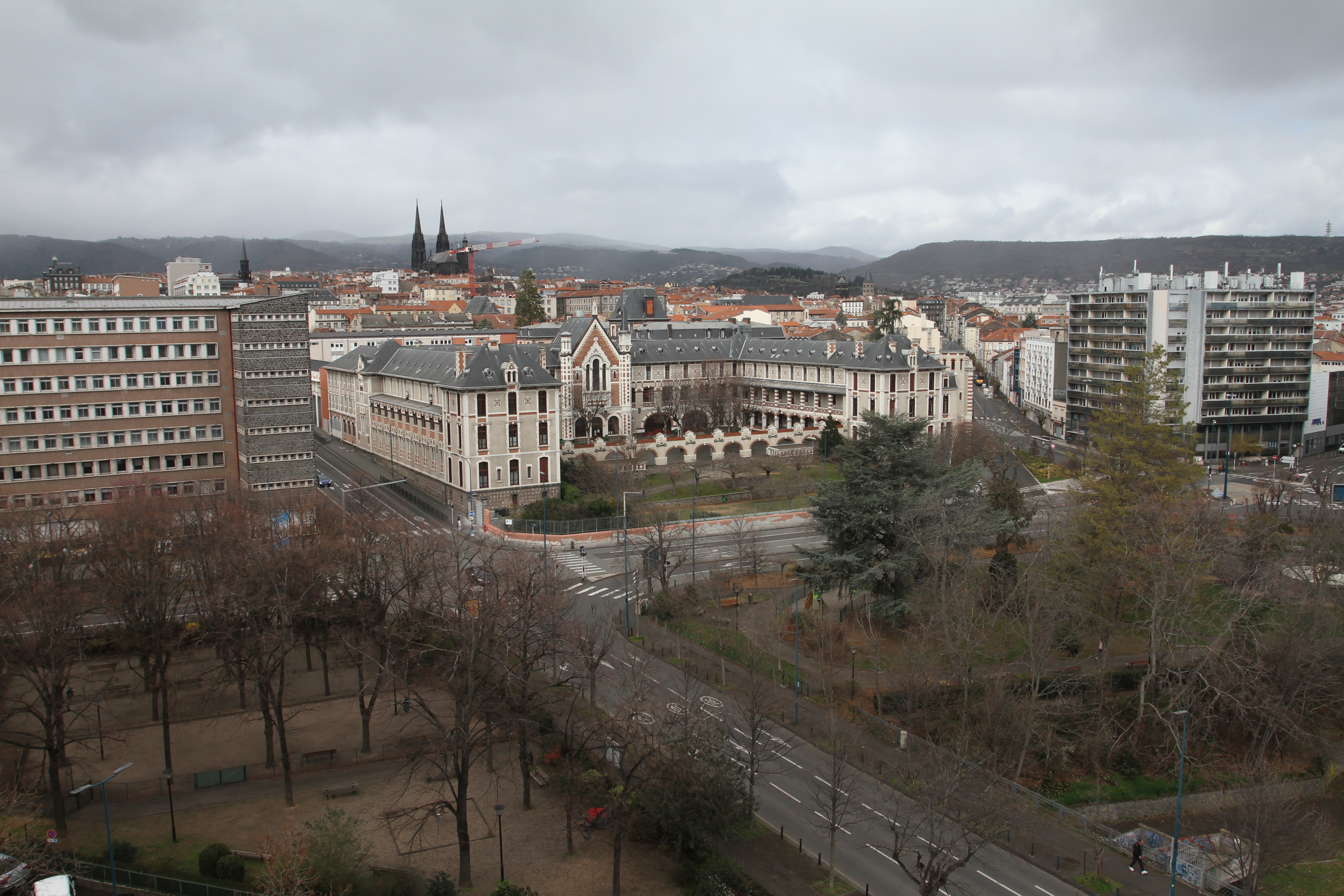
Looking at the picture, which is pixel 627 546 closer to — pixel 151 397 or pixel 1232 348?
pixel 151 397

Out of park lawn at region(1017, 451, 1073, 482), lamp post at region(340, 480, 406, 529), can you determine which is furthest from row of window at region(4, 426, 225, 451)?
park lawn at region(1017, 451, 1073, 482)

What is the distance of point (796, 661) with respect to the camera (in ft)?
124

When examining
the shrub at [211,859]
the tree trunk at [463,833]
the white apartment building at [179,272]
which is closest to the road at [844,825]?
the tree trunk at [463,833]

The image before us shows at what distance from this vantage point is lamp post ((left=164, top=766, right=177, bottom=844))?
28.3 meters

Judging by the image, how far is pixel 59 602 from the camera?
1288 inches

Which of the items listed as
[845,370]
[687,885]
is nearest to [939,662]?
[687,885]

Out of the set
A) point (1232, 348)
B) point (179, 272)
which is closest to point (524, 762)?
point (1232, 348)

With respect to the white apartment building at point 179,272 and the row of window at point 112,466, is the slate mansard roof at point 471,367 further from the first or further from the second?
the white apartment building at point 179,272

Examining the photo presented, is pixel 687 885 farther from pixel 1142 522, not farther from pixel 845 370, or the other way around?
pixel 845 370

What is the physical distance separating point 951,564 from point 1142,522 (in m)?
7.68

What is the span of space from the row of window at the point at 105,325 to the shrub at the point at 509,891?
147 ft

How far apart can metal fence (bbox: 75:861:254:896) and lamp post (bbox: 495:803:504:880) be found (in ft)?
21.4

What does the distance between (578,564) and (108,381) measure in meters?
29.1

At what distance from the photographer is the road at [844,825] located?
27.3m
